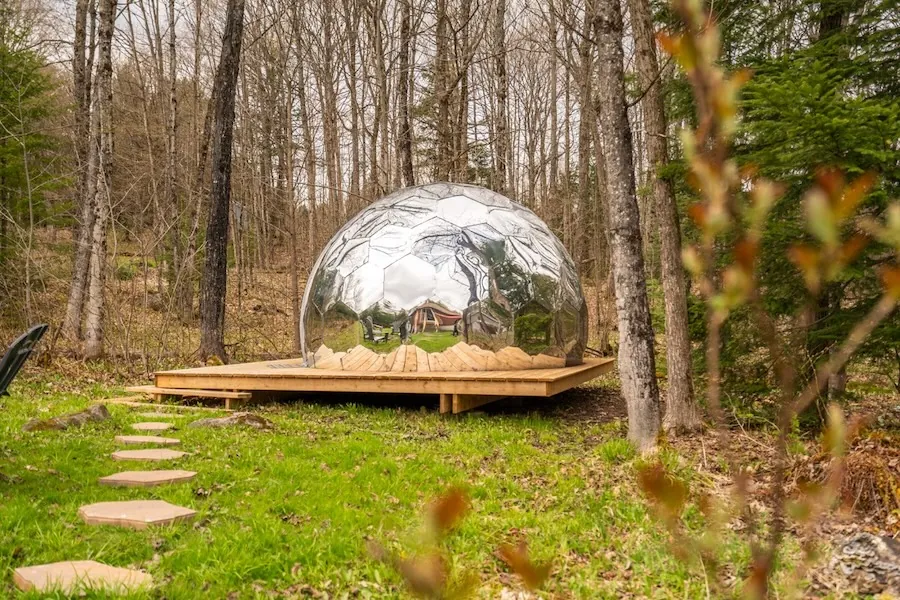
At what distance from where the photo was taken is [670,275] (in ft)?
20.6

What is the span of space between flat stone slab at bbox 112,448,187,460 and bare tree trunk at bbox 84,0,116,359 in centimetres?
606

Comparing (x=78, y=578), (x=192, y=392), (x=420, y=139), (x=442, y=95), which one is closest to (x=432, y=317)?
(x=192, y=392)

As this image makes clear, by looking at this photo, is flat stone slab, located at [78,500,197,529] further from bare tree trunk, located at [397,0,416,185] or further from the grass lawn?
bare tree trunk, located at [397,0,416,185]

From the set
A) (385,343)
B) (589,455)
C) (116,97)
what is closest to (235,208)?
(116,97)

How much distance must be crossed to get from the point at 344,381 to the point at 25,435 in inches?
125

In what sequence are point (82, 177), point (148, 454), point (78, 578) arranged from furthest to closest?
1. point (82, 177)
2. point (148, 454)
3. point (78, 578)

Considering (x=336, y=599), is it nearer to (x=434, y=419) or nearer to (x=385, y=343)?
(x=434, y=419)

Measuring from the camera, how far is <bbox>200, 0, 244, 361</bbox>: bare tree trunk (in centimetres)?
1111

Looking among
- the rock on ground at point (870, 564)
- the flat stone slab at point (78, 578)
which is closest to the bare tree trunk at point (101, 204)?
the flat stone slab at point (78, 578)

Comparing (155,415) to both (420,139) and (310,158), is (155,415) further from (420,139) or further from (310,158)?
(310,158)

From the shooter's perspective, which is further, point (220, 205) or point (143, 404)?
point (220, 205)

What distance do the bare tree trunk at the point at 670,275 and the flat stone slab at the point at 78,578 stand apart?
4.77 metres

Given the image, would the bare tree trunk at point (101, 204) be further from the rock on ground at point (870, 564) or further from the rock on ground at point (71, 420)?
the rock on ground at point (870, 564)

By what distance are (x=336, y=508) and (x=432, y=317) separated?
13.2 ft
